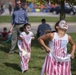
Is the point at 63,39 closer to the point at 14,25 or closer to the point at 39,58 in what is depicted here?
the point at 39,58

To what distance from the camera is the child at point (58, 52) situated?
21.6 ft

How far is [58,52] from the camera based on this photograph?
6707 millimetres

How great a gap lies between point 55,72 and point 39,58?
480 centimetres

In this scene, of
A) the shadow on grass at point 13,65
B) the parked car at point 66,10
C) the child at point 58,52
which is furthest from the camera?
the parked car at point 66,10

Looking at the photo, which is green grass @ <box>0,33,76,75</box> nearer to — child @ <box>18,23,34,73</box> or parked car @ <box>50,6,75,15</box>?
child @ <box>18,23,34,73</box>

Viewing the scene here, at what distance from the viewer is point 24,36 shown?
932 centimetres

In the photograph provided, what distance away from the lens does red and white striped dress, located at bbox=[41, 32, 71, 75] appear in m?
6.62

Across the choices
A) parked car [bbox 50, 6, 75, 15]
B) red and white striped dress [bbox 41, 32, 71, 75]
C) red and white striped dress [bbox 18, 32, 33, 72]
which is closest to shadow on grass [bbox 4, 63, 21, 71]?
red and white striped dress [bbox 18, 32, 33, 72]

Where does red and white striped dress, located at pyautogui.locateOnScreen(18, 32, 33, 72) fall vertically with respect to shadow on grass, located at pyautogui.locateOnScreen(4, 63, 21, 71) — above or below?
above

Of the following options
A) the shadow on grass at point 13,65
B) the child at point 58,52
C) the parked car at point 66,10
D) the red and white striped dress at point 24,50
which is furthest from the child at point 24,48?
the parked car at point 66,10

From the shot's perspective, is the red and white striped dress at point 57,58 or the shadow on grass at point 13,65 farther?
the shadow on grass at point 13,65

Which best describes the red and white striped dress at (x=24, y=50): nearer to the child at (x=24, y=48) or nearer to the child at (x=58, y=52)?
the child at (x=24, y=48)

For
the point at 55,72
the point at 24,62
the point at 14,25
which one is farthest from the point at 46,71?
the point at 14,25

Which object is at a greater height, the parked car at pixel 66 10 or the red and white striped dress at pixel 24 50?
the red and white striped dress at pixel 24 50
